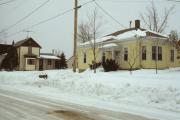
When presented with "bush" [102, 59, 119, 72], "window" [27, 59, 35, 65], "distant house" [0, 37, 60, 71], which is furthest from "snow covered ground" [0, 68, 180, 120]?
"window" [27, 59, 35, 65]

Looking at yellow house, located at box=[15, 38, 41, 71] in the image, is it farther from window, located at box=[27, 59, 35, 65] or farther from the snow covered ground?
the snow covered ground

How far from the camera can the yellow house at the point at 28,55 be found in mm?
67669

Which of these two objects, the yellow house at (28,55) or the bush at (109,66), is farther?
the yellow house at (28,55)

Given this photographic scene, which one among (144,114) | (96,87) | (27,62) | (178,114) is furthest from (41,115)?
(27,62)

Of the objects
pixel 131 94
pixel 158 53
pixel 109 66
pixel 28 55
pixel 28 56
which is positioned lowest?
pixel 131 94

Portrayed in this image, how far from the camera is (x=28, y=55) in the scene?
226 feet

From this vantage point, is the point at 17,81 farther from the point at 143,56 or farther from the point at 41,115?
the point at 41,115

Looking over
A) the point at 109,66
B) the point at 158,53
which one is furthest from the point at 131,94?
the point at 158,53

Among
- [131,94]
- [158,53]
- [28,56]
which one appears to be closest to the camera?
[131,94]

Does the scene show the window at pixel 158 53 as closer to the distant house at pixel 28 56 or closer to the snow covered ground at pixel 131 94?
the snow covered ground at pixel 131 94

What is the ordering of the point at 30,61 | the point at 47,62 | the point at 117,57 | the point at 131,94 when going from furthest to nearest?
the point at 47,62
the point at 30,61
the point at 117,57
the point at 131,94

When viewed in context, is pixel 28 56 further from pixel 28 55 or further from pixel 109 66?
pixel 109 66

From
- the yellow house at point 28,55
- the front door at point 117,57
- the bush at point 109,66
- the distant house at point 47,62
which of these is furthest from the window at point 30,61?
the bush at point 109,66

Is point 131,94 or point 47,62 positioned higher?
point 47,62
